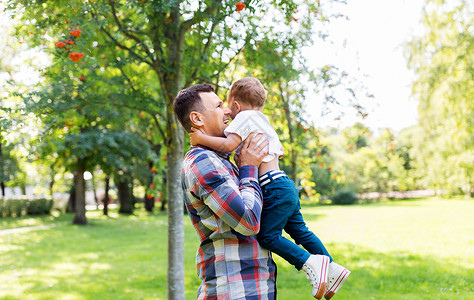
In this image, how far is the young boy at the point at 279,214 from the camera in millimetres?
1845

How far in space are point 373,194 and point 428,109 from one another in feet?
96.7

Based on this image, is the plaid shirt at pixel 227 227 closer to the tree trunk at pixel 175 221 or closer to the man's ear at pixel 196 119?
the man's ear at pixel 196 119

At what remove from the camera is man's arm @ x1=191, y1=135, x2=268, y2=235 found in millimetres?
1656

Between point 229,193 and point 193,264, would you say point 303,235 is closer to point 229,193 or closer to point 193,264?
point 229,193

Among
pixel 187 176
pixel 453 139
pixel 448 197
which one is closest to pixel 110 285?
pixel 187 176

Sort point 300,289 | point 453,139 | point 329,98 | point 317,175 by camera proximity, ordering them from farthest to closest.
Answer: point 317,175
point 453,139
point 300,289
point 329,98

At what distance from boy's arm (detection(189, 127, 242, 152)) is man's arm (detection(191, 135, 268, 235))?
84 mm

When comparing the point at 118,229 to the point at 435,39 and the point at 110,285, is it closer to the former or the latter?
the point at 110,285

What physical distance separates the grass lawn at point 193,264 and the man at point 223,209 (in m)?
5.22

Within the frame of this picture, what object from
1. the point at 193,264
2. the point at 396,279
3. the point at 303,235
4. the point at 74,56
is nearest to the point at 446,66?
the point at 396,279

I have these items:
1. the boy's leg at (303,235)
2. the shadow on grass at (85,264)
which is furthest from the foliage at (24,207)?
the boy's leg at (303,235)

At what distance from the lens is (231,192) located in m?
1.67

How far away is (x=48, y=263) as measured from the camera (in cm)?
1057

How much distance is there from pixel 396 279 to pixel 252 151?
22.4ft
